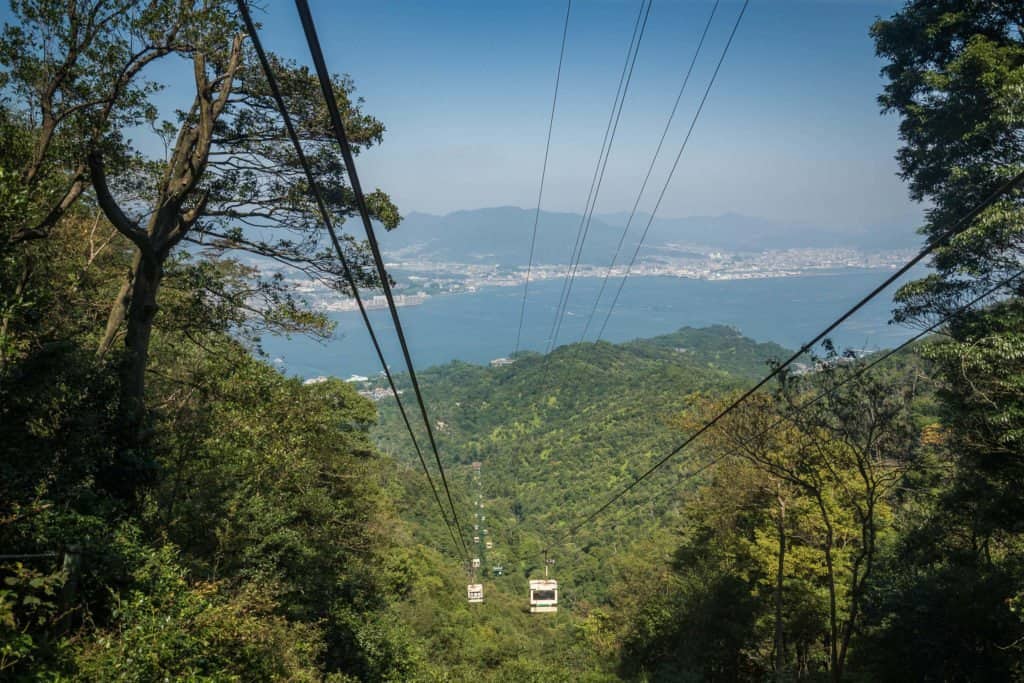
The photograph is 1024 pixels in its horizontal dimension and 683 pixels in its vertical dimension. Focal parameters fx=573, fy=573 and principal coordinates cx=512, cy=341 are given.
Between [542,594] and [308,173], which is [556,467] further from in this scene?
[308,173]

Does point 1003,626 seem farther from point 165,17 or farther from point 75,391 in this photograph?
point 165,17

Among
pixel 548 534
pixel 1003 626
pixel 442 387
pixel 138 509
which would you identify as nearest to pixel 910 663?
pixel 1003 626

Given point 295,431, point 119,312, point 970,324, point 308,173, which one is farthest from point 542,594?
point 308,173

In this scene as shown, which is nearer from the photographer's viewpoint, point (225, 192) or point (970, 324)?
point (225, 192)

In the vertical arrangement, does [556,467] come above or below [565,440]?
below

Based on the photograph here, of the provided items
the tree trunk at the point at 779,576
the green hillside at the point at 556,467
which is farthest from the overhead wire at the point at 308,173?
the green hillside at the point at 556,467

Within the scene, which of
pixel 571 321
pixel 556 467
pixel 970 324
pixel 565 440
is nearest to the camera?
pixel 970 324

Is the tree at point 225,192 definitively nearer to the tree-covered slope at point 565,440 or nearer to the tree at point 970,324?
the tree at point 970,324
